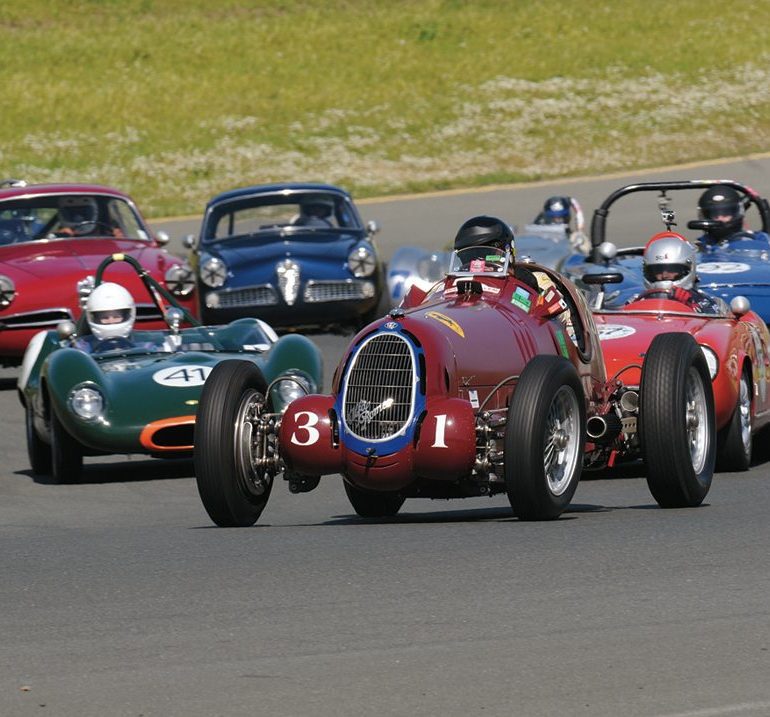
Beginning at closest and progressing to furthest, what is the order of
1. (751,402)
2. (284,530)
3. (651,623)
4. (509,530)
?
(651,623), (509,530), (284,530), (751,402)

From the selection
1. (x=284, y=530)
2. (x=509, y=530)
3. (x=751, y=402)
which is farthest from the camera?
(x=751, y=402)

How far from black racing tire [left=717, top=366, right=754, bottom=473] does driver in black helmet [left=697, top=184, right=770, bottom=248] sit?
6.08 meters

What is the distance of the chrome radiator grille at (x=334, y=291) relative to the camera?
17297mm

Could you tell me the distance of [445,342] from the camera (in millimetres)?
7582

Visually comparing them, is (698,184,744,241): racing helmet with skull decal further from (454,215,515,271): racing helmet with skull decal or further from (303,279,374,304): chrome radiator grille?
(454,215,515,271): racing helmet with skull decal

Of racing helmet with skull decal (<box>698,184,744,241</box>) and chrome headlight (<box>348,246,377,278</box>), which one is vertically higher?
racing helmet with skull decal (<box>698,184,744,241</box>)

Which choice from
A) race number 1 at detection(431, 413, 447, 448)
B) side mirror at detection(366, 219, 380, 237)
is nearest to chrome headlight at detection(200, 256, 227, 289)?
side mirror at detection(366, 219, 380, 237)

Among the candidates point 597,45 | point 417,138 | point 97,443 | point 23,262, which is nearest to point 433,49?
point 597,45

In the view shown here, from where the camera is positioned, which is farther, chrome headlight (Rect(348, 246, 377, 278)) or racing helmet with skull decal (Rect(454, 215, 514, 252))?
chrome headlight (Rect(348, 246, 377, 278))

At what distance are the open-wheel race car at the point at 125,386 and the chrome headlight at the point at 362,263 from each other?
5.33m

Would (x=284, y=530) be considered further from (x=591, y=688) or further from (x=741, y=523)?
(x=591, y=688)

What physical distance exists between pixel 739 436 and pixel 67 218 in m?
8.11

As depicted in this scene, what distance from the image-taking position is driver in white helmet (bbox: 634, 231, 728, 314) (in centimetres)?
1145

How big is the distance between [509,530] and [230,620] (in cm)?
200
